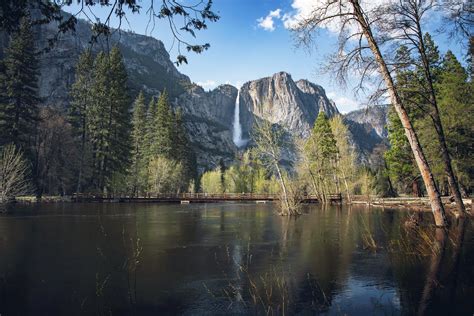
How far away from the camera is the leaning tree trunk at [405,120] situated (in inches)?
384

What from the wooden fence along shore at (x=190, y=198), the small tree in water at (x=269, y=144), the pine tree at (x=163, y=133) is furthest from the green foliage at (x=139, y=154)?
the small tree in water at (x=269, y=144)

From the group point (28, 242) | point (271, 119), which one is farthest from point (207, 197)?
point (28, 242)

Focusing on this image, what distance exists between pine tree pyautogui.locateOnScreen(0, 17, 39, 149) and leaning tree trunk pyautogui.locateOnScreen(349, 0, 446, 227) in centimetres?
3974

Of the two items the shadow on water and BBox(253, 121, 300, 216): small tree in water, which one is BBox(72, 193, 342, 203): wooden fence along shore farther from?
the shadow on water

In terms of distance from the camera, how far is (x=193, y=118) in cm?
16912

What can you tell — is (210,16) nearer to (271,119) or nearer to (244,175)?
(271,119)

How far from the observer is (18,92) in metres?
39.9

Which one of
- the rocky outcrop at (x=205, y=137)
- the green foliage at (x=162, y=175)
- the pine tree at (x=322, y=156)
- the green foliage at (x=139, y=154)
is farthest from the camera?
the rocky outcrop at (x=205, y=137)

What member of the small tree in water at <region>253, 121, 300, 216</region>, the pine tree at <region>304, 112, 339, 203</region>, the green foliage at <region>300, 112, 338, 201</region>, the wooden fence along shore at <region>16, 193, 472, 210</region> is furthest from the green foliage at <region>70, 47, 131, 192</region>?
the small tree in water at <region>253, 121, 300, 216</region>

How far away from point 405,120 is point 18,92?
43.1 meters

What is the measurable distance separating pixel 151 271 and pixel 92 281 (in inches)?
47.5

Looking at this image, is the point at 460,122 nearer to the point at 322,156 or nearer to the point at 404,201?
the point at 404,201

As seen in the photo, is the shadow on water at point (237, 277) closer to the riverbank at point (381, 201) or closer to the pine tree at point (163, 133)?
the riverbank at point (381, 201)

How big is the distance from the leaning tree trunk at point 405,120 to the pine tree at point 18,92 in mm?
39739
